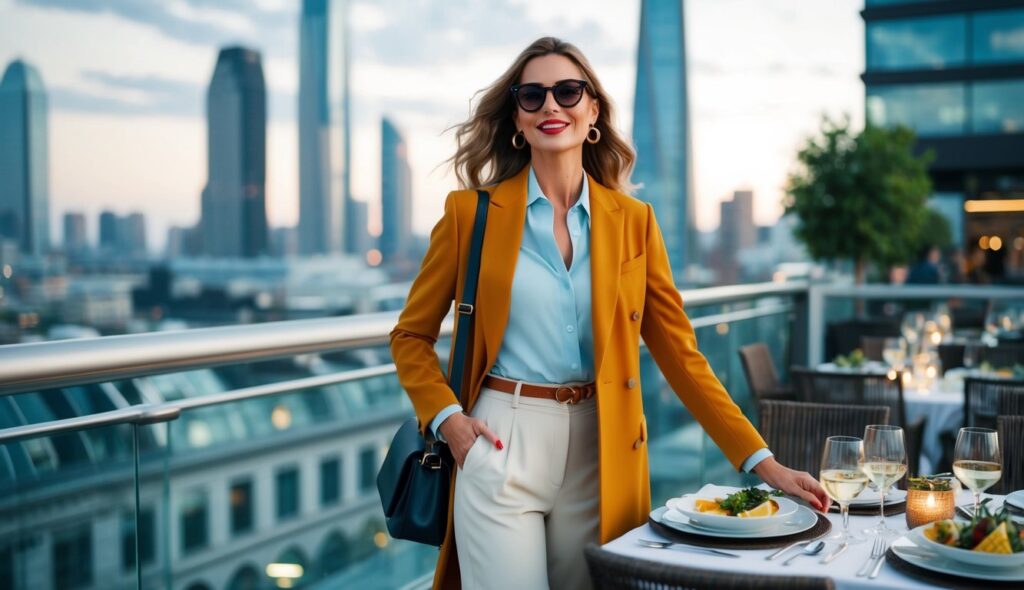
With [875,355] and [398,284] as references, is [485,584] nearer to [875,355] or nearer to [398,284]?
[875,355]

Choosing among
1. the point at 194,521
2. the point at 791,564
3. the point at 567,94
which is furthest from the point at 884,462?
the point at 194,521

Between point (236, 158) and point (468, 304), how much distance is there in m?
77.3

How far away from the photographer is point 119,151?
71.6 meters

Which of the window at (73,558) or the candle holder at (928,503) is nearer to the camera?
the candle holder at (928,503)

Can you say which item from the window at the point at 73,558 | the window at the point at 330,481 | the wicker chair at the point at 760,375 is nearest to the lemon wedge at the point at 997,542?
the window at the point at 73,558

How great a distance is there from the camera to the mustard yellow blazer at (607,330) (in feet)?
6.44

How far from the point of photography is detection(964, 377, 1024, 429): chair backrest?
3.86 metres

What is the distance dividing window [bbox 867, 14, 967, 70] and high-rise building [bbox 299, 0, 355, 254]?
45543 mm

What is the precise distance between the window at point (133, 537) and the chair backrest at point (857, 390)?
3061 mm

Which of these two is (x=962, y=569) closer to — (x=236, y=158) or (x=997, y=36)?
(x=997, y=36)

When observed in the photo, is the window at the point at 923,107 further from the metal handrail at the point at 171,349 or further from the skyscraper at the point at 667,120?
the metal handrail at the point at 171,349

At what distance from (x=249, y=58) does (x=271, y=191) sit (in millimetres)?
10323

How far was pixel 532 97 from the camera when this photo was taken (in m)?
2.04

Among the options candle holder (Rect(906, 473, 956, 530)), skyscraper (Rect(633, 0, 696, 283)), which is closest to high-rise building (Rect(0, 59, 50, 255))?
skyscraper (Rect(633, 0, 696, 283))
